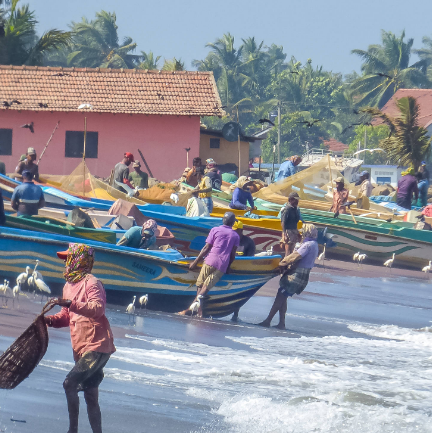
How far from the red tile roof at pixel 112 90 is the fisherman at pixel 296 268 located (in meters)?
14.7

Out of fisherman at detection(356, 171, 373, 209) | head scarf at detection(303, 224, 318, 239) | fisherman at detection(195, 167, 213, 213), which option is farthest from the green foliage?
head scarf at detection(303, 224, 318, 239)

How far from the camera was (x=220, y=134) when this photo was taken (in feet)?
91.1

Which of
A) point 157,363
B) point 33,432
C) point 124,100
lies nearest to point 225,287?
point 157,363

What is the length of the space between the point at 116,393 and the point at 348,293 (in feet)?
27.7

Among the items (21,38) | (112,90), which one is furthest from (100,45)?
(112,90)

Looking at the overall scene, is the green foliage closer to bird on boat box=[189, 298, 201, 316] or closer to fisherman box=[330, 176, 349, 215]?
fisherman box=[330, 176, 349, 215]

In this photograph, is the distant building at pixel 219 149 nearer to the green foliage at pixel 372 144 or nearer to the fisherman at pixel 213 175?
the fisherman at pixel 213 175

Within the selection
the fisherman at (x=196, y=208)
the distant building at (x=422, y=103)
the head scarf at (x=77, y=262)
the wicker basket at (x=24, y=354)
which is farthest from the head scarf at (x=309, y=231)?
the distant building at (x=422, y=103)

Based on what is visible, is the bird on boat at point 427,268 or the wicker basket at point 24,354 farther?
the bird on boat at point 427,268

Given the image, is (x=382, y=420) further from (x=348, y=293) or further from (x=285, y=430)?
(x=348, y=293)

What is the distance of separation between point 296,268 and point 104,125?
16.5 m

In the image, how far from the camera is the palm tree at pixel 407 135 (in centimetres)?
2530

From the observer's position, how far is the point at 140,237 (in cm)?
1121

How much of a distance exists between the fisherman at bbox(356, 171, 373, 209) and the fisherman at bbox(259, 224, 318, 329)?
853 centimetres
